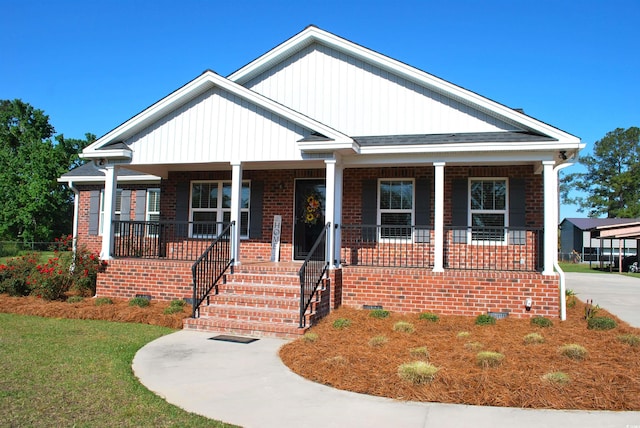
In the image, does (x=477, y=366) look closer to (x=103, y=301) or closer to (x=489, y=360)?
(x=489, y=360)

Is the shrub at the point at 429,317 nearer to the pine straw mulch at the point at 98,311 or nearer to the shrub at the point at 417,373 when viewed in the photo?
the shrub at the point at 417,373

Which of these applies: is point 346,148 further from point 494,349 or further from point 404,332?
point 494,349

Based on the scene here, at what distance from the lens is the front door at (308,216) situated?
470 inches

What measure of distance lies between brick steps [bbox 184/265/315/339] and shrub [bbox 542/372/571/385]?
148 inches

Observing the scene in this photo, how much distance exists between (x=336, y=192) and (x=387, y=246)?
6.69ft

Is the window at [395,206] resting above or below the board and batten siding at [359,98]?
below

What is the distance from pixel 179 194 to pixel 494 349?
9060mm

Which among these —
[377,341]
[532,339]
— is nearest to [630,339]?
[532,339]

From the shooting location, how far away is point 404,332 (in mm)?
7941

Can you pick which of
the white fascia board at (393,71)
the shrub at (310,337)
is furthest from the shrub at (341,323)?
the white fascia board at (393,71)

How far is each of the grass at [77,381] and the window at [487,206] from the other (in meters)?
7.00

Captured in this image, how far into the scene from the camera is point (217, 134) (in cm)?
1041

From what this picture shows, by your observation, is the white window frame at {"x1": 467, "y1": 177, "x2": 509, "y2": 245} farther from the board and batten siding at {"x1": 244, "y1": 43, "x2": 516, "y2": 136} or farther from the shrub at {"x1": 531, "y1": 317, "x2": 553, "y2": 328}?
the shrub at {"x1": 531, "y1": 317, "x2": 553, "y2": 328}

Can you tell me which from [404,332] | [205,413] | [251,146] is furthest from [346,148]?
[205,413]
